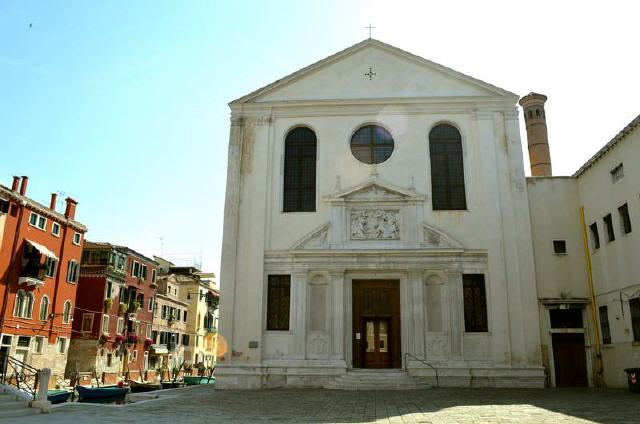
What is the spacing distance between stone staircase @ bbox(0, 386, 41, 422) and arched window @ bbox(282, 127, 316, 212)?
10921 millimetres

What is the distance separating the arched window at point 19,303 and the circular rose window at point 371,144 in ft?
74.3

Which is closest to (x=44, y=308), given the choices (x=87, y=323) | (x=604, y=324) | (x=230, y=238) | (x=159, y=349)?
(x=87, y=323)

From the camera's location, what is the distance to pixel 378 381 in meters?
17.2

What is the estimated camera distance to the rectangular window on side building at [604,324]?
1855cm

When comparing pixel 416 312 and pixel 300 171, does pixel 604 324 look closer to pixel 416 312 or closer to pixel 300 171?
pixel 416 312

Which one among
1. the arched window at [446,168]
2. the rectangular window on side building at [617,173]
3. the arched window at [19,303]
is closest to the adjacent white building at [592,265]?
the rectangular window on side building at [617,173]

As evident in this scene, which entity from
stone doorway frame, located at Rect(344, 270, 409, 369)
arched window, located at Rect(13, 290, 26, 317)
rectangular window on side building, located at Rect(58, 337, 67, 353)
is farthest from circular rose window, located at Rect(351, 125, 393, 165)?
rectangular window on side building, located at Rect(58, 337, 67, 353)

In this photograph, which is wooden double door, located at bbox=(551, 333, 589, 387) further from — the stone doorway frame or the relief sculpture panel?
the relief sculpture panel

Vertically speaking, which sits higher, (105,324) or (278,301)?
(278,301)

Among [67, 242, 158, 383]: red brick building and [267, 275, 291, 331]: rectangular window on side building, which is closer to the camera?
[267, 275, 291, 331]: rectangular window on side building

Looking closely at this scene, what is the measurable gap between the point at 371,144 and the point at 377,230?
3710 mm

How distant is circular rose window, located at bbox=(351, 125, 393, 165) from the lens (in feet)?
70.3

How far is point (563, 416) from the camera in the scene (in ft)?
33.9

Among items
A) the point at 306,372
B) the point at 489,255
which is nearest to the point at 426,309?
the point at 489,255
